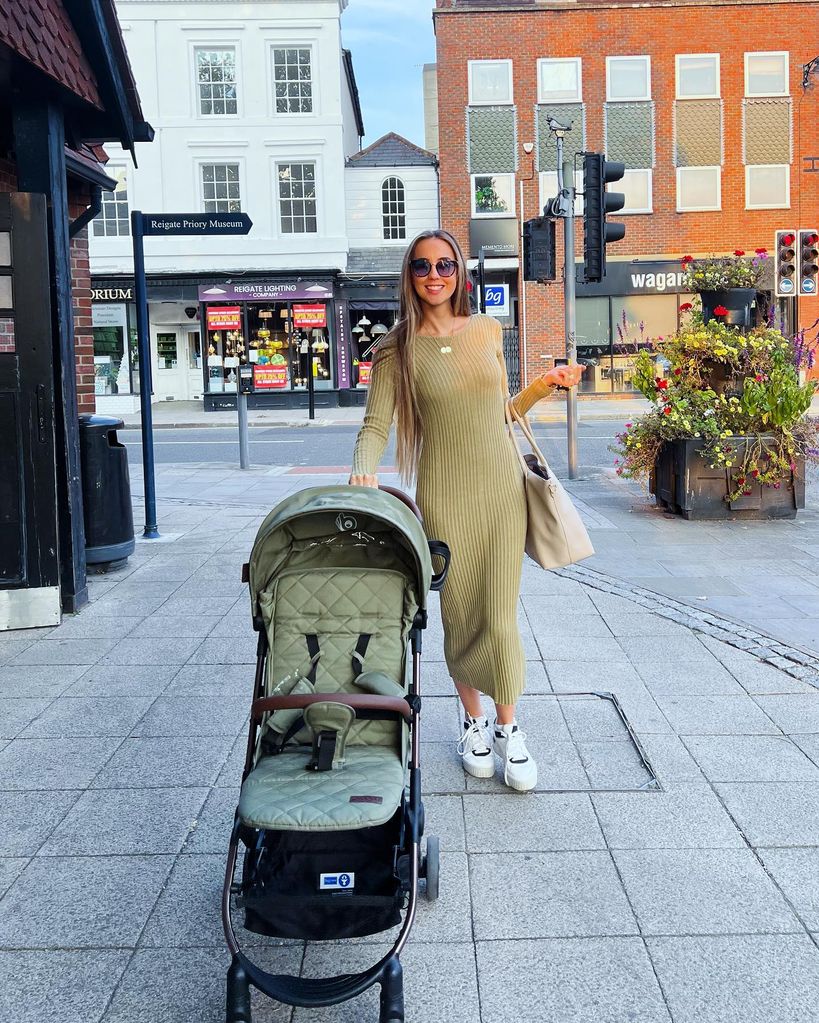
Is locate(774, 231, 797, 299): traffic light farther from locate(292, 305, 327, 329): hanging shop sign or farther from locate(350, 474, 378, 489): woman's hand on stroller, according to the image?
locate(292, 305, 327, 329): hanging shop sign

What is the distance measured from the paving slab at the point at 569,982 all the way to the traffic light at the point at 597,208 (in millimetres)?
10088

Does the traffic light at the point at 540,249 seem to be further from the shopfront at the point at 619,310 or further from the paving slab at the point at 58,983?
the shopfront at the point at 619,310

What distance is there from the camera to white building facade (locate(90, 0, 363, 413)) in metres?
30.5

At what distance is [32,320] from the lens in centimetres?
635

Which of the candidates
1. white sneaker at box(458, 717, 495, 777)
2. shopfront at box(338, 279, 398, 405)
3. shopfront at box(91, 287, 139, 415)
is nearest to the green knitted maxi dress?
white sneaker at box(458, 717, 495, 777)

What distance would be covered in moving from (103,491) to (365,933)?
6.06 metres

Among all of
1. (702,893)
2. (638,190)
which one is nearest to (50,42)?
(702,893)

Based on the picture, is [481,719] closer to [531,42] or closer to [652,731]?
[652,731]

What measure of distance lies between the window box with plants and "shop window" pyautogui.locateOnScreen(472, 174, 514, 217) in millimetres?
21942

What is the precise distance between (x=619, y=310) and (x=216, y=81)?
527 inches

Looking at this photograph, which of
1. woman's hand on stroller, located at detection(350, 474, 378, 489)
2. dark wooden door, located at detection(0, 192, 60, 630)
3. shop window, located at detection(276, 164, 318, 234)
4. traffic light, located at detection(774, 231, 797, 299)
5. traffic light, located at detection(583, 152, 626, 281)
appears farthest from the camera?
shop window, located at detection(276, 164, 318, 234)

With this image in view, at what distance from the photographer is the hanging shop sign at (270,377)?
1239 inches

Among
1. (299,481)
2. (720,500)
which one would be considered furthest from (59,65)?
(299,481)

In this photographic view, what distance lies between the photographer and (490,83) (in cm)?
3111
